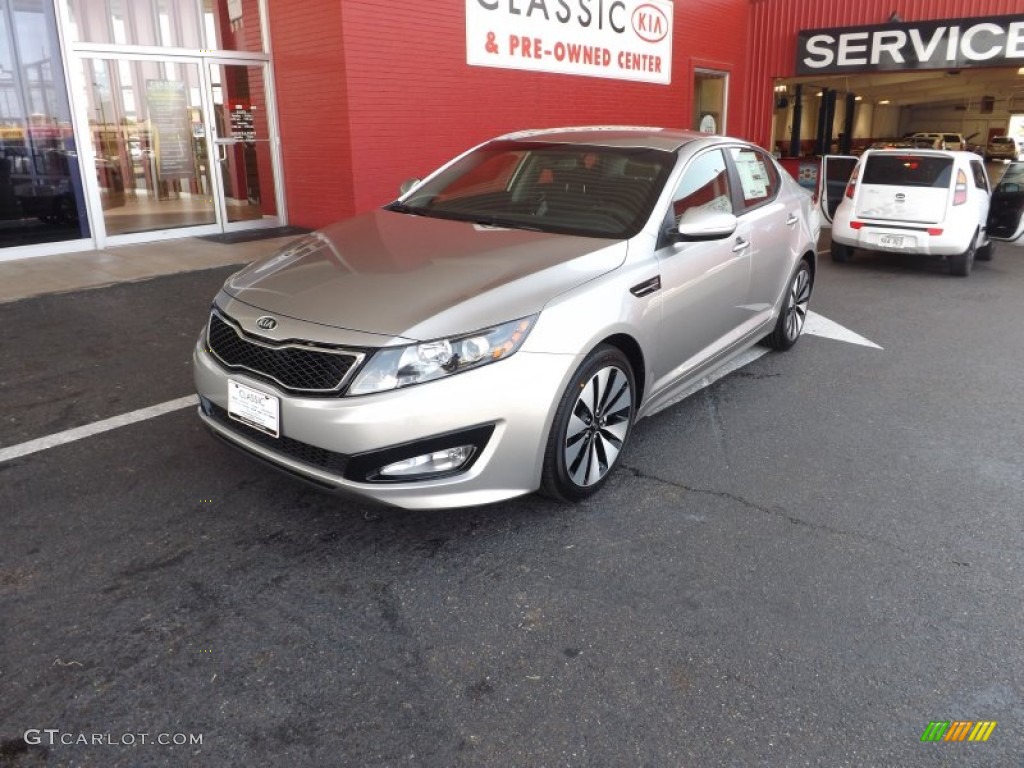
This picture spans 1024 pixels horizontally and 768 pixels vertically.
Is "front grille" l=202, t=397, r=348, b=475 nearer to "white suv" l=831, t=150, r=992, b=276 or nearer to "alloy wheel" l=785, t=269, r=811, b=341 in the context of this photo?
"alloy wheel" l=785, t=269, r=811, b=341

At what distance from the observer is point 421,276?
130 inches

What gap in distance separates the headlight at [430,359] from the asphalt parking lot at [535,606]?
73 centimetres

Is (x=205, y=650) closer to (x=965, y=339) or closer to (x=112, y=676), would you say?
(x=112, y=676)

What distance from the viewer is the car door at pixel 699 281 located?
12.8 ft

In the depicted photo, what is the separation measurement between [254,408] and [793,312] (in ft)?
13.7

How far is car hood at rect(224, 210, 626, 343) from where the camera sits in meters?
2.99

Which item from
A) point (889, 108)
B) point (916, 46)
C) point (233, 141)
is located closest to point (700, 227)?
point (233, 141)

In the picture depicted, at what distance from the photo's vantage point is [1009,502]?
3613mm

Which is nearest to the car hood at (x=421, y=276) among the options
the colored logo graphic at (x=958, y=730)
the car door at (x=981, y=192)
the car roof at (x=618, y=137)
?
the car roof at (x=618, y=137)

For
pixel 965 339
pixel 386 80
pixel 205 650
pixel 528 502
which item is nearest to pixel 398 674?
pixel 205 650

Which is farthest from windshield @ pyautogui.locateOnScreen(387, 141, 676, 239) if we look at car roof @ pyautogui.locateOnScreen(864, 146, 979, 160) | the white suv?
car roof @ pyautogui.locateOnScreen(864, 146, 979, 160)

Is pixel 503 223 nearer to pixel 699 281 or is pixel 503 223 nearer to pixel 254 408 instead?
pixel 699 281

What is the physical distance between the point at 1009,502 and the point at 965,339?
333 cm

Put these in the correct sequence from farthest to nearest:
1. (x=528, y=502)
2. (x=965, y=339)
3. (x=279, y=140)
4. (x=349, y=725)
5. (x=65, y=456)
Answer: (x=279, y=140), (x=965, y=339), (x=65, y=456), (x=528, y=502), (x=349, y=725)
